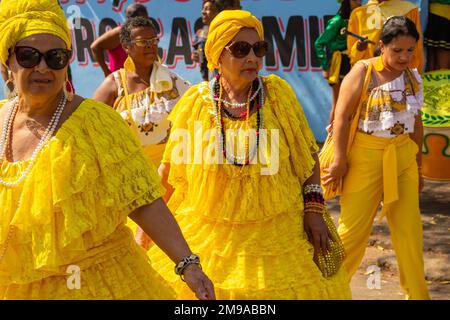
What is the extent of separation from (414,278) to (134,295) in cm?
271

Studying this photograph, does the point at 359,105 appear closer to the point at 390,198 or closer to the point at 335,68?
the point at 390,198

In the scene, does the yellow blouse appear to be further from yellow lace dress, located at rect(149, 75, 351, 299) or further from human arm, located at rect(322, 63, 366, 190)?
human arm, located at rect(322, 63, 366, 190)

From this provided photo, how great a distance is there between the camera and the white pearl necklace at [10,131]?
338 centimetres

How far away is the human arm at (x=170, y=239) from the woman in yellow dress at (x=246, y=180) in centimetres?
87

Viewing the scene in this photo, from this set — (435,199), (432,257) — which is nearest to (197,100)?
(432,257)

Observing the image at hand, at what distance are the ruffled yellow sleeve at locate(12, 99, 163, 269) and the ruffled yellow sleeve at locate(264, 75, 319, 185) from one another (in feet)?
3.83

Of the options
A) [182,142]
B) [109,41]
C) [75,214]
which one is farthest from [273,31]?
[75,214]

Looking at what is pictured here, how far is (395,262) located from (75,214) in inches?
165

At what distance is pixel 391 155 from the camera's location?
5633mm

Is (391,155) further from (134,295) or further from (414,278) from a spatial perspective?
(134,295)

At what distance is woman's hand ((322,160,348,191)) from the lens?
5.70 m

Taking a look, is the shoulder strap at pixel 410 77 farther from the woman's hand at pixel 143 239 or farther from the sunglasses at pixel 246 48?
the woman's hand at pixel 143 239

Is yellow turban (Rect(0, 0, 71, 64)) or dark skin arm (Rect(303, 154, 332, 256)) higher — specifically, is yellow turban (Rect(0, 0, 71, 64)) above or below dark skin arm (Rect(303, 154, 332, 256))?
above

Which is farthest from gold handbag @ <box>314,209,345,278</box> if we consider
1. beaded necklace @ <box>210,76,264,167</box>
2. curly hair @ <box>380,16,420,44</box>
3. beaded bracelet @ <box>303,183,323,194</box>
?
curly hair @ <box>380,16,420,44</box>
